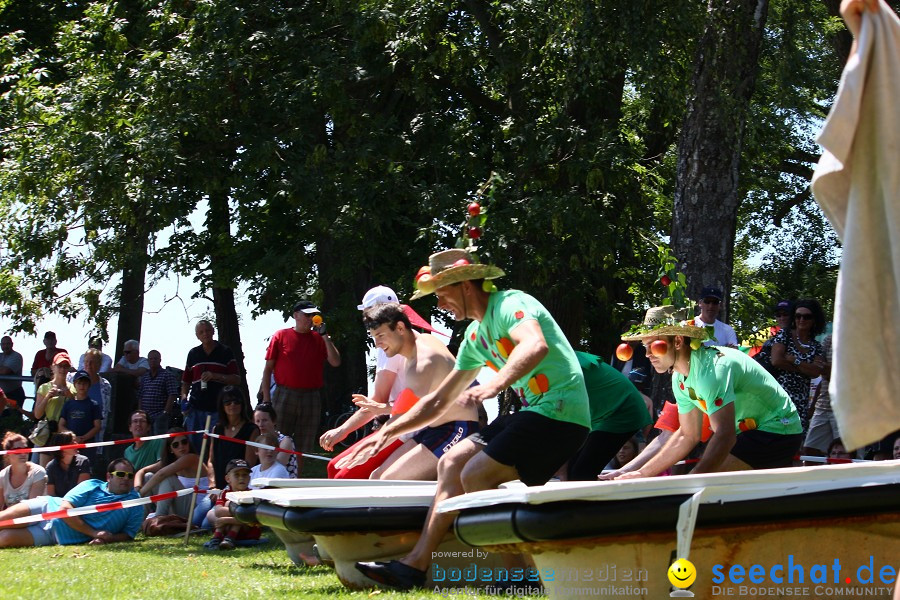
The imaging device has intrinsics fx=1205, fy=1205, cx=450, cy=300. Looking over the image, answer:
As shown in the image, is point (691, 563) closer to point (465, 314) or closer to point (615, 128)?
point (465, 314)

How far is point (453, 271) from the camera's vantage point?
649cm

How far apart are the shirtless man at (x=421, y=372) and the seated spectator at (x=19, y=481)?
5195mm

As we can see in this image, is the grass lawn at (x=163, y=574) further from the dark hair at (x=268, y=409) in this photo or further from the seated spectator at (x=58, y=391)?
the seated spectator at (x=58, y=391)

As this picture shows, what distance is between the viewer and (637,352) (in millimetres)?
12602

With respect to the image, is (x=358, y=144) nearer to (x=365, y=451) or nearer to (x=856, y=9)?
(x=365, y=451)

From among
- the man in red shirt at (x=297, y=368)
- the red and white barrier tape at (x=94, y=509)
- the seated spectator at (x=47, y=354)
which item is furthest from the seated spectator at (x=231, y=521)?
the seated spectator at (x=47, y=354)

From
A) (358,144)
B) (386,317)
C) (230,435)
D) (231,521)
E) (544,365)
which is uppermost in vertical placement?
(358,144)

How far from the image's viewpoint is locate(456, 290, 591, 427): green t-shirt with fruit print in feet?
20.7

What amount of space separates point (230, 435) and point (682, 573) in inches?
301

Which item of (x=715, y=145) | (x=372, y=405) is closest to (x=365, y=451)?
(x=372, y=405)

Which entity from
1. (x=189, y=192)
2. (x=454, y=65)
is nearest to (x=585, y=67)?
(x=454, y=65)

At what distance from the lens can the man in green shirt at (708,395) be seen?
23.2 feet

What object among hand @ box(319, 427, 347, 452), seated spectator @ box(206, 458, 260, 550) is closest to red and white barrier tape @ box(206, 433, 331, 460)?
seated spectator @ box(206, 458, 260, 550)

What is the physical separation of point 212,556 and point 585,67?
6.51 metres
